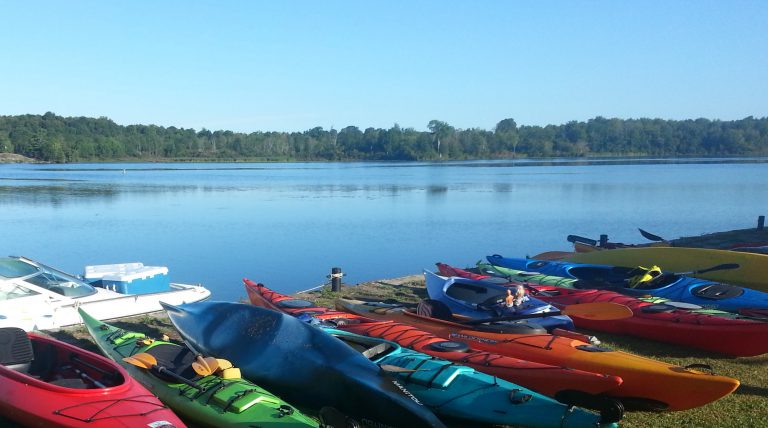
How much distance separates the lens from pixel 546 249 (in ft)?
66.4

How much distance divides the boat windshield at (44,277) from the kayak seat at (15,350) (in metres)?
3.97

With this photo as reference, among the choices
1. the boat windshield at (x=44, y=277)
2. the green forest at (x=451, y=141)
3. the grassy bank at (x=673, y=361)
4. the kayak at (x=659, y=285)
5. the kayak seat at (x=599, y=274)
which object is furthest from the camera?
the green forest at (x=451, y=141)

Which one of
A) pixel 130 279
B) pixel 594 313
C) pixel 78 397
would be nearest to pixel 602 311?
pixel 594 313

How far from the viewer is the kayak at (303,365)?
5.21 meters

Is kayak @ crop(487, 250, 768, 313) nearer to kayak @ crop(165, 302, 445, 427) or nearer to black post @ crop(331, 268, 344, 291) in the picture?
black post @ crop(331, 268, 344, 291)

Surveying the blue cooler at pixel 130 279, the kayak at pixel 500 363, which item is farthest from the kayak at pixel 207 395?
the blue cooler at pixel 130 279

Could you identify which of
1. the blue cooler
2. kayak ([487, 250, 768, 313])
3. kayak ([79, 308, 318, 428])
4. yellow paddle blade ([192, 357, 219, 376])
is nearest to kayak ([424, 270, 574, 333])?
kayak ([487, 250, 768, 313])

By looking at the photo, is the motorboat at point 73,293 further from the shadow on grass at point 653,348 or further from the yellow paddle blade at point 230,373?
the shadow on grass at point 653,348

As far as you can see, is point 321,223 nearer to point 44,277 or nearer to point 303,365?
point 44,277

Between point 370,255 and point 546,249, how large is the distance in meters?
5.58

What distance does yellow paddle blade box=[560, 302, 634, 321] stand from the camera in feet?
23.6

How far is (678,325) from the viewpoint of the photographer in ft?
26.3

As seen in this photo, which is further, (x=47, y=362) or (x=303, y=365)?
(x=47, y=362)

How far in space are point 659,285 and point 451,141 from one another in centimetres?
10052
